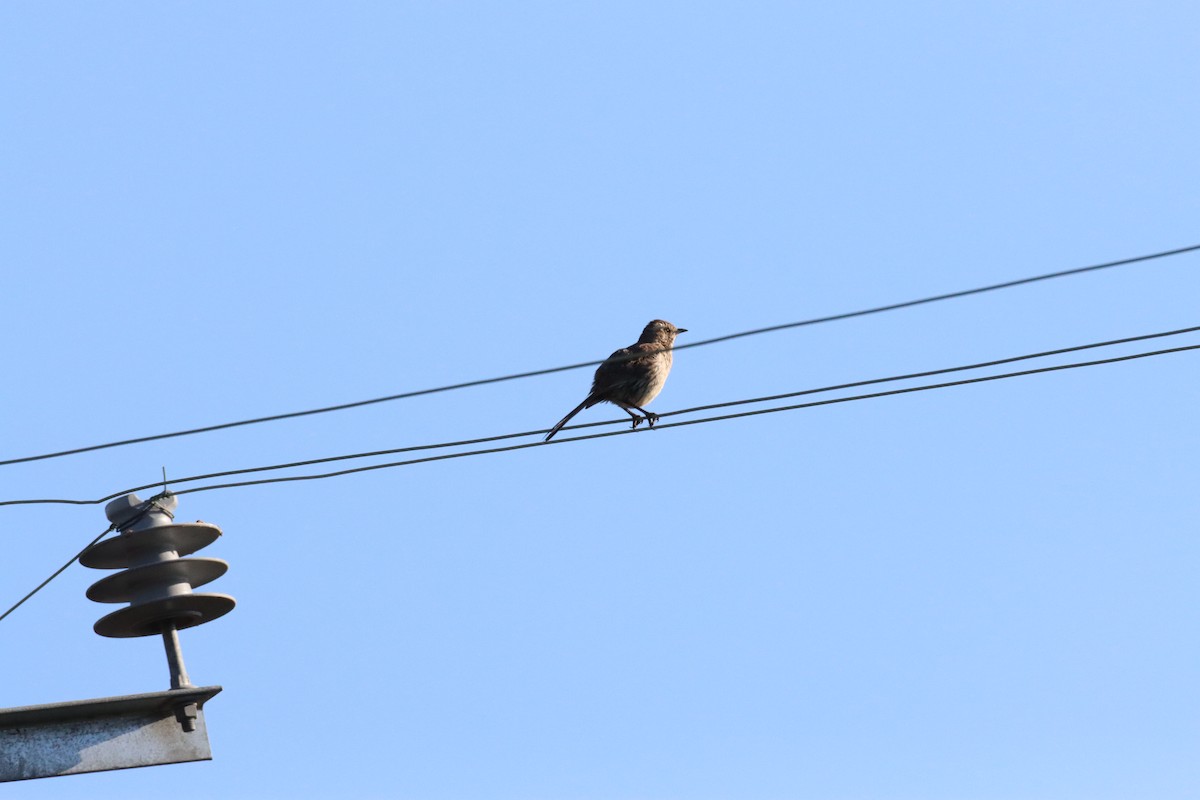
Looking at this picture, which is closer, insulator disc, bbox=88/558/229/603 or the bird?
insulator disc, bbox=88/558/229/603

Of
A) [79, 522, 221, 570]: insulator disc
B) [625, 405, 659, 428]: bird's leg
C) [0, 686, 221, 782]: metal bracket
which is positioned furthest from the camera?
[625, 405, 659, 428]: bird's leg

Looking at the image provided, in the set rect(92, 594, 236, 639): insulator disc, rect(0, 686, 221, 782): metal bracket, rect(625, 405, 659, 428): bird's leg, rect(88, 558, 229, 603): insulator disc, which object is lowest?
rect(0, 686, 221, 782): metal bracket

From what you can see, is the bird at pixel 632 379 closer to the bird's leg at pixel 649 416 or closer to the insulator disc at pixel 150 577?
the bird's leg at pixel 649 416

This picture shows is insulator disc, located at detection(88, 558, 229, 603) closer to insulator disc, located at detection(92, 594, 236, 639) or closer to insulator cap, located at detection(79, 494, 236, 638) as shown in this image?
insulator cap, located at detection(79, 494, 236, 638)

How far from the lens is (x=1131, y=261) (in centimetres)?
862

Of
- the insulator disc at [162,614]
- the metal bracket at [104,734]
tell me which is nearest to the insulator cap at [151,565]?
the insulator disc at [162,614]

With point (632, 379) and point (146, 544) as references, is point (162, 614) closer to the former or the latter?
point (146, 544)

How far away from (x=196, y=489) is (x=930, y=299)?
14.4 feet

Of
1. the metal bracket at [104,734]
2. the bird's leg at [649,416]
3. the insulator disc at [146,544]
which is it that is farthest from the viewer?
the bird's leg at [649,416]

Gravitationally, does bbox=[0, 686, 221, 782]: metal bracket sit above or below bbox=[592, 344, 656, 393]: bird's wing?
below

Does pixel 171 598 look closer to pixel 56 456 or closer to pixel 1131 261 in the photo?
pixel 56 456

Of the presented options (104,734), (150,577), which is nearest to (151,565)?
(150,577)

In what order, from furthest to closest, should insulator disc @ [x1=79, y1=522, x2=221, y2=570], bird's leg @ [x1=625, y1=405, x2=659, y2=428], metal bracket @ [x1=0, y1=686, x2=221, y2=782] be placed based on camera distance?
bird's leg @ [x1=625, y1=405, x2=659, y2=428] → insulator disc @ [x1=79, y1=522, x2=221, y2=570] → metal bracket @ [x1=0, y1=686, x2=221, y2=782]

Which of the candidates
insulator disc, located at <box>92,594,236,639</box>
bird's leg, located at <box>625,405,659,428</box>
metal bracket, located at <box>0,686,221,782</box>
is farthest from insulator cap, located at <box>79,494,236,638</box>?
bird's leg, located at <box>625,405,659,428</box>
